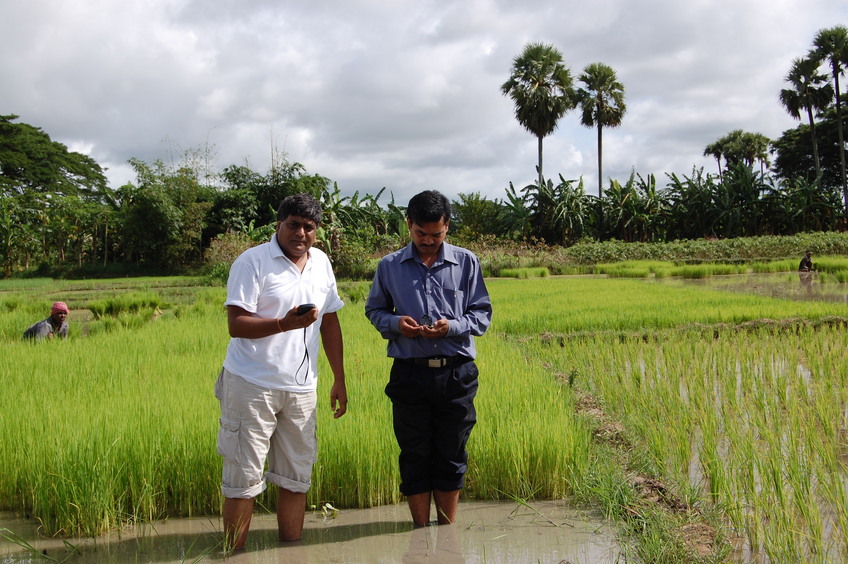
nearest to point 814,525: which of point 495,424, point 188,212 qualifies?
point 495,424

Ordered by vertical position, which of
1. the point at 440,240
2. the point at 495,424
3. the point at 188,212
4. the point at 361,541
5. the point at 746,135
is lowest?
the point at 361,541

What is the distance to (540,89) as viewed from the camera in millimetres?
28156

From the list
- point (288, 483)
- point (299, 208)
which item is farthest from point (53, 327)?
point (299, 208)

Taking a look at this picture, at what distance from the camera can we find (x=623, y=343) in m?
7.08

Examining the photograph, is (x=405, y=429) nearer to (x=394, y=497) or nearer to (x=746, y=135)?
(x=394, y=497)

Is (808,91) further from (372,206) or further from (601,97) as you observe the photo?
(372,206)

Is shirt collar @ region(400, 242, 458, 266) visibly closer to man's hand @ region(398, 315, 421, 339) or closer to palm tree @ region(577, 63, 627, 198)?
man's hand @ region(398, 315, 421, 339)

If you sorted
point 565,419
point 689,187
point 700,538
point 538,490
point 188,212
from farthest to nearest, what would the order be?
point 689,187
point 188,212
point 565,419
point 538,490
point 700,538

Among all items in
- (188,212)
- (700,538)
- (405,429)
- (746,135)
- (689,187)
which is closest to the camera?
(700,538)

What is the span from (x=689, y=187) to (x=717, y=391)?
22323 millimetres

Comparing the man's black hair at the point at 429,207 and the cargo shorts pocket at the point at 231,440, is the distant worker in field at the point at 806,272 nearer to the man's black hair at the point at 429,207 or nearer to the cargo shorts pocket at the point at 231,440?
the man's black hair at the point at 429,207

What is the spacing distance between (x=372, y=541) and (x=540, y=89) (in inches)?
1078

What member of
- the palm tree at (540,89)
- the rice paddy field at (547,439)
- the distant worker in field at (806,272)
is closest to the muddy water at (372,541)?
the rice paddy field at (547,439)

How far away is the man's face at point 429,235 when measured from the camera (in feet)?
8.22
